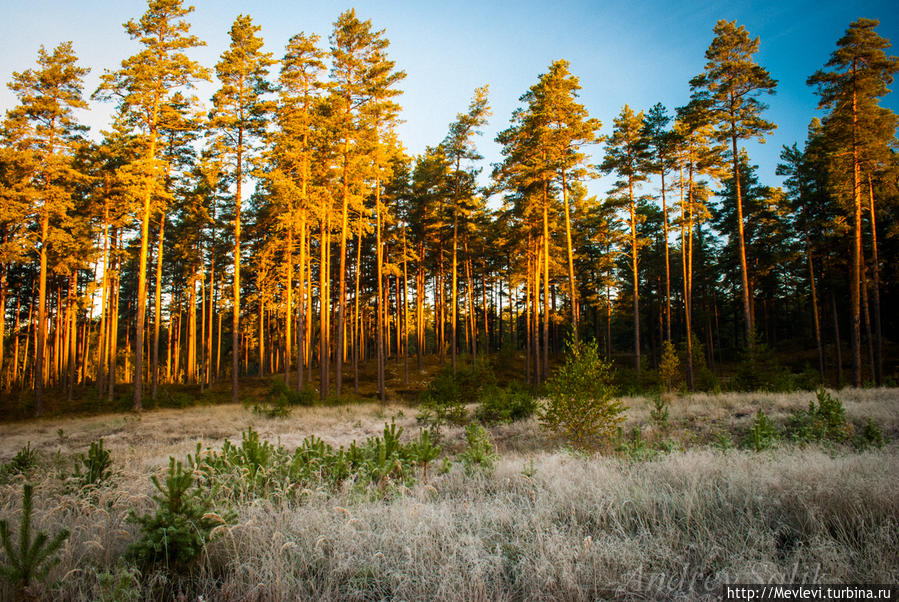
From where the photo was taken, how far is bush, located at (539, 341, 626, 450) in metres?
7.87

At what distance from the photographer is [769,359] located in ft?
50.5

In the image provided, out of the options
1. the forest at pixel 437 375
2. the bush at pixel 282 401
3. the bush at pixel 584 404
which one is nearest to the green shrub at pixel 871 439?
the forest at pixel 437 375

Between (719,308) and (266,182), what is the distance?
4752cm

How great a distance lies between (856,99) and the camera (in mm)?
16578

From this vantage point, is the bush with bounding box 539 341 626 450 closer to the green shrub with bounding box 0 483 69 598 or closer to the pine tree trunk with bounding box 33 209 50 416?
the green shrub with bounding box 0 483 69 598

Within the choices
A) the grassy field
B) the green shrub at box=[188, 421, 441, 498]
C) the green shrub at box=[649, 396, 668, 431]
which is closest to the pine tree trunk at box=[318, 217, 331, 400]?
the green shrub at box=[188, 421, 441, 498]

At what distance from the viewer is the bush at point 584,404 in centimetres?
787

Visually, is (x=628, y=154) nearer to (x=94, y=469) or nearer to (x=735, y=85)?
(x=735, y=85)

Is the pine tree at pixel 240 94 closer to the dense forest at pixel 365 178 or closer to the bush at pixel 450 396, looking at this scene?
the dense forest at pixel 365 178

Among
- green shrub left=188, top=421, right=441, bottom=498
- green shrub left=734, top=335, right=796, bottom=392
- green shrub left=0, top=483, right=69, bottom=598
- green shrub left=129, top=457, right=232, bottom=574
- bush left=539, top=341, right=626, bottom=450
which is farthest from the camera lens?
green shrub left=734, top=335, right=796, bottom=392

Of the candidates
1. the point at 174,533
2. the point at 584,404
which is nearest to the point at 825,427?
the point at 584,404

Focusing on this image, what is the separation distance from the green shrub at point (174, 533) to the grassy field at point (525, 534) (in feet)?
→ 0.27

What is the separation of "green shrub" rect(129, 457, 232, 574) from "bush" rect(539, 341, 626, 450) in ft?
21.4

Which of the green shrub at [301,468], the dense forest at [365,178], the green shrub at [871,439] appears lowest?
the green shrub at [871,439]
